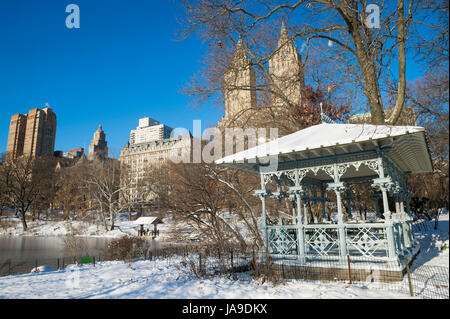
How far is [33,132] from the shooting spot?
11738 cm

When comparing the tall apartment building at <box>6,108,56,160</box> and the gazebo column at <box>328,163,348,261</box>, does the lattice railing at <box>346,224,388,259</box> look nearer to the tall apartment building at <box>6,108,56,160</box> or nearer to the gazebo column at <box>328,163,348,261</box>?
the gazebo column at <box>328,163,348,261</box>

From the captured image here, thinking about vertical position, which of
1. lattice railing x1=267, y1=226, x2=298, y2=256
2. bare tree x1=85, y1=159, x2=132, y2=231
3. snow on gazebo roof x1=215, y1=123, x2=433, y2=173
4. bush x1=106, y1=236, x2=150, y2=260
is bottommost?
bush x1=106, y1=236, x2=150, y2=260

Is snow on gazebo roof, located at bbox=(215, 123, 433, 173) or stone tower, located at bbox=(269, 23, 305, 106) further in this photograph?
stone tower, located at bbox=(269, 23, 305, 106)

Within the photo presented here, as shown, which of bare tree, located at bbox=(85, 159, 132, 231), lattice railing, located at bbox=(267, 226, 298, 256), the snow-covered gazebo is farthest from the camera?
bare tree, located at bbox=(85, 159, 132, 231)

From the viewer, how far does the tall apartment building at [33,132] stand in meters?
117

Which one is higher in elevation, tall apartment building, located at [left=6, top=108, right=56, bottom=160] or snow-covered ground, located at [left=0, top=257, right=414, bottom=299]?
tall apartment building, located at [left=6, top=108, right=56, bottom=160]

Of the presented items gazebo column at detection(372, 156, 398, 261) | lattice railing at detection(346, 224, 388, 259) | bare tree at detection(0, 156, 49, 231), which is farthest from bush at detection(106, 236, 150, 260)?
bare tree at detection(0, 156, 49, 231)

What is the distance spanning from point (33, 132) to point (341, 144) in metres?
136

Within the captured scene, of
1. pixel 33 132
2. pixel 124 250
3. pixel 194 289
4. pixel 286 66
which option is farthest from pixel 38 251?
pixel 33 132

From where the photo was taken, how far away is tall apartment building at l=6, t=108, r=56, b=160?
117375mm

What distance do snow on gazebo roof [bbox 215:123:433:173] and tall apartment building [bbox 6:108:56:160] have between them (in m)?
129

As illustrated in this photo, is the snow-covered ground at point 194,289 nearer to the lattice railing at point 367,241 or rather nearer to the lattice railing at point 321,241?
the lattice railing at point 367,241

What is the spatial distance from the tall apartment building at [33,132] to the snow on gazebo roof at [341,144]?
12873 cm

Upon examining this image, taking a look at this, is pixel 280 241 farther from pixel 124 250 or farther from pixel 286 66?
pixel 124 250
